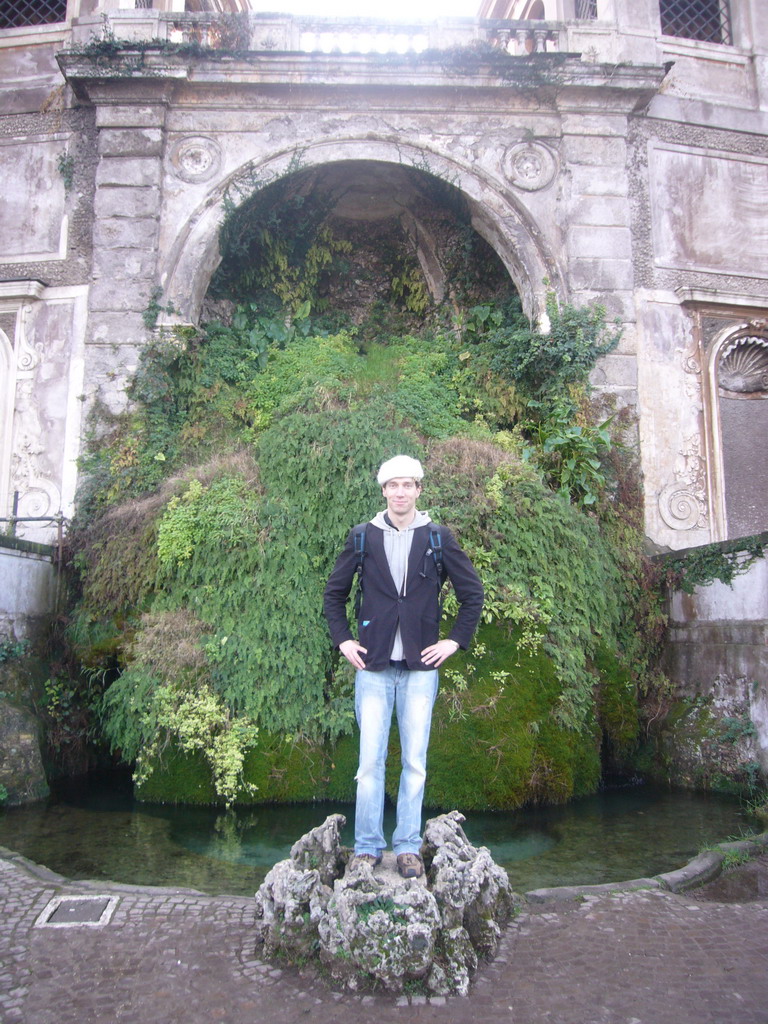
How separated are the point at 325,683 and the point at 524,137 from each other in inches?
329

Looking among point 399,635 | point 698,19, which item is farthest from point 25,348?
point 698,19

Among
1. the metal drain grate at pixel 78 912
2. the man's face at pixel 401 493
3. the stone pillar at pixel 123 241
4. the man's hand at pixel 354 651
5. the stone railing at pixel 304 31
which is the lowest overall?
the metal drain grate at pixel 78 912

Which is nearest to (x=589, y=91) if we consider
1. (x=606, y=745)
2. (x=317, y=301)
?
(x=317, y=301)

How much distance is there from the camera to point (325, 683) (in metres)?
6.39

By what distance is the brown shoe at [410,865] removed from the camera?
3350 millimetres

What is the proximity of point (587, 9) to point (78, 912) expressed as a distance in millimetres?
14363

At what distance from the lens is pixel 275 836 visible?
530 cm

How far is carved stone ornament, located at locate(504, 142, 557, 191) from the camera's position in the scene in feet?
34.9

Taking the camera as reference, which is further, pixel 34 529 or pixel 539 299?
pixel 539 299

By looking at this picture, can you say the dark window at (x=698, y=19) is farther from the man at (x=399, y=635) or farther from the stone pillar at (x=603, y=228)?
the man at (x=399, y=635)

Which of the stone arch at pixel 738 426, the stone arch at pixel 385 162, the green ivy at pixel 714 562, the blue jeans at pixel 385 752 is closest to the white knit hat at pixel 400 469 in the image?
the blue jeans at pixel 385 752

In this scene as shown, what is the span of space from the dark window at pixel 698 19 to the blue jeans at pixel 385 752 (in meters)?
12.5

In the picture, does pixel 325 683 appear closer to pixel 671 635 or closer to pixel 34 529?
pixel 671 635

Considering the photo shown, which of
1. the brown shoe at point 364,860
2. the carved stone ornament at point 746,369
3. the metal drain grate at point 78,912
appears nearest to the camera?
the brown shoe at point 364,860
